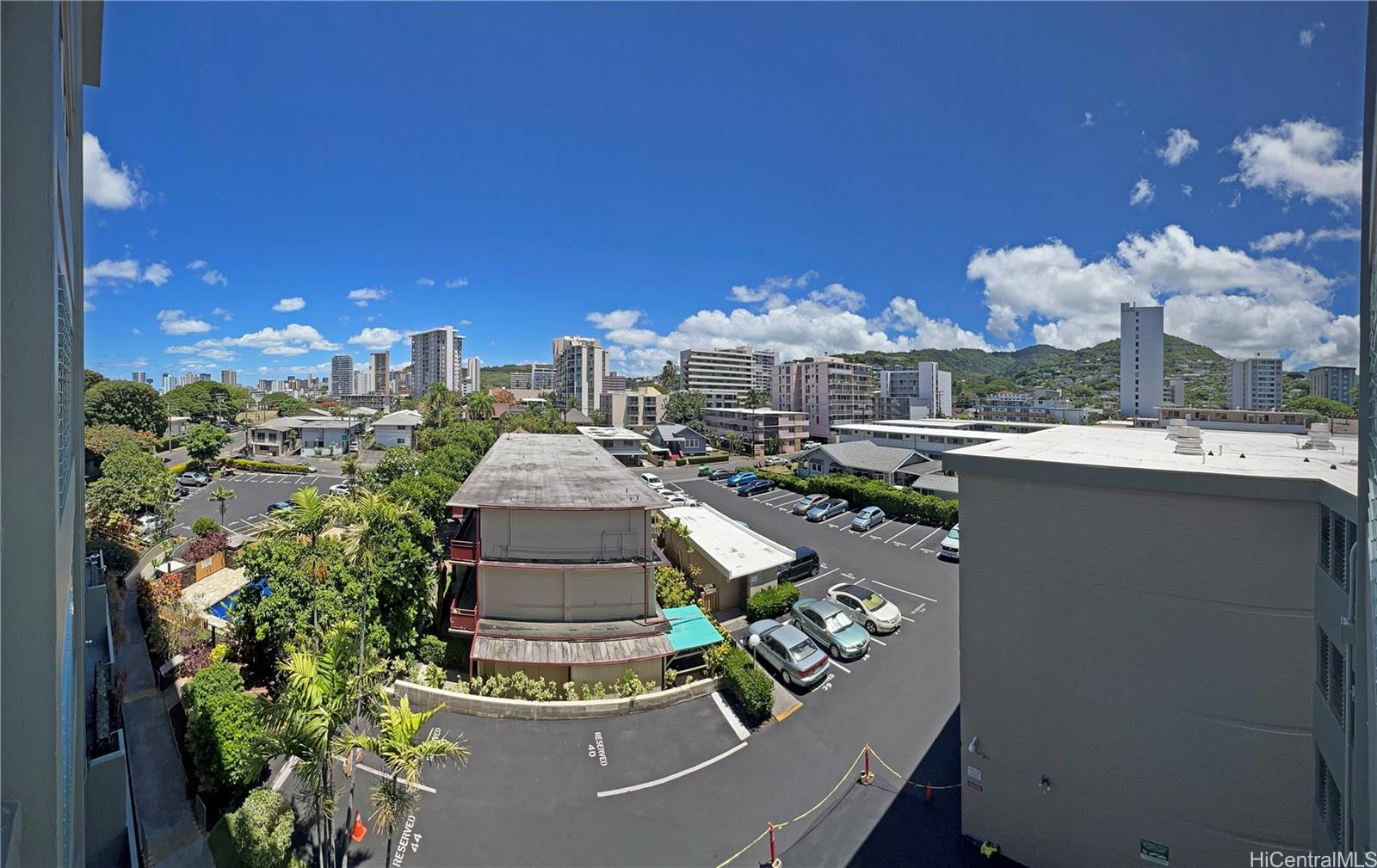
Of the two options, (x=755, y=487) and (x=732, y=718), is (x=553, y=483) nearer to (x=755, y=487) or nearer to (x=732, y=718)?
(x=732, y=718)

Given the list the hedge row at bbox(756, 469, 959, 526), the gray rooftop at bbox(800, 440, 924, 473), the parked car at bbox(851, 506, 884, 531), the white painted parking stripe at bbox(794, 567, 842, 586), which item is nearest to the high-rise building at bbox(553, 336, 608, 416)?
the gray rooftop at bbox(800, 440, 924, 473)

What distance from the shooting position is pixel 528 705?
34.7ft

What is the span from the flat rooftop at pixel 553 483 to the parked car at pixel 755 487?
1302 centimetres

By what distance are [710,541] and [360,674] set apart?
38.8 feet

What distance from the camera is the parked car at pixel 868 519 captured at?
2478 cm

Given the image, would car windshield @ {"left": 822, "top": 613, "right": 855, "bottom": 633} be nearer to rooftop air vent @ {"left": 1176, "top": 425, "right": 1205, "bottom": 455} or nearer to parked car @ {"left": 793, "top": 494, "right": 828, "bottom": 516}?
rooftop air vent @ {"left": 1176, "top": 425, "right": 1205, "bottom": 455}

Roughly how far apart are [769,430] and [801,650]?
42.1 meters

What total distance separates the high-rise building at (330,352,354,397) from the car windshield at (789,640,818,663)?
209 metres

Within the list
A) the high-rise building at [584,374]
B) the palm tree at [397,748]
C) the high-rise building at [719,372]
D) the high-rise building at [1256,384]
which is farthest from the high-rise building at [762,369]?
the palm tree at [397,748]

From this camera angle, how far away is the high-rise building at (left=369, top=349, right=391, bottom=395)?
163125 millimetres

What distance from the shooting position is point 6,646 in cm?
194

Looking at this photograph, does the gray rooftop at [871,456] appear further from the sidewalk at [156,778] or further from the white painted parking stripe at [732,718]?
the sidewalk at [156,778]

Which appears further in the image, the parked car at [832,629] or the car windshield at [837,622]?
the car windshield at [837,622]

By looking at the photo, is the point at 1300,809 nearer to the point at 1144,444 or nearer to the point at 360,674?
the point at 1144,444
